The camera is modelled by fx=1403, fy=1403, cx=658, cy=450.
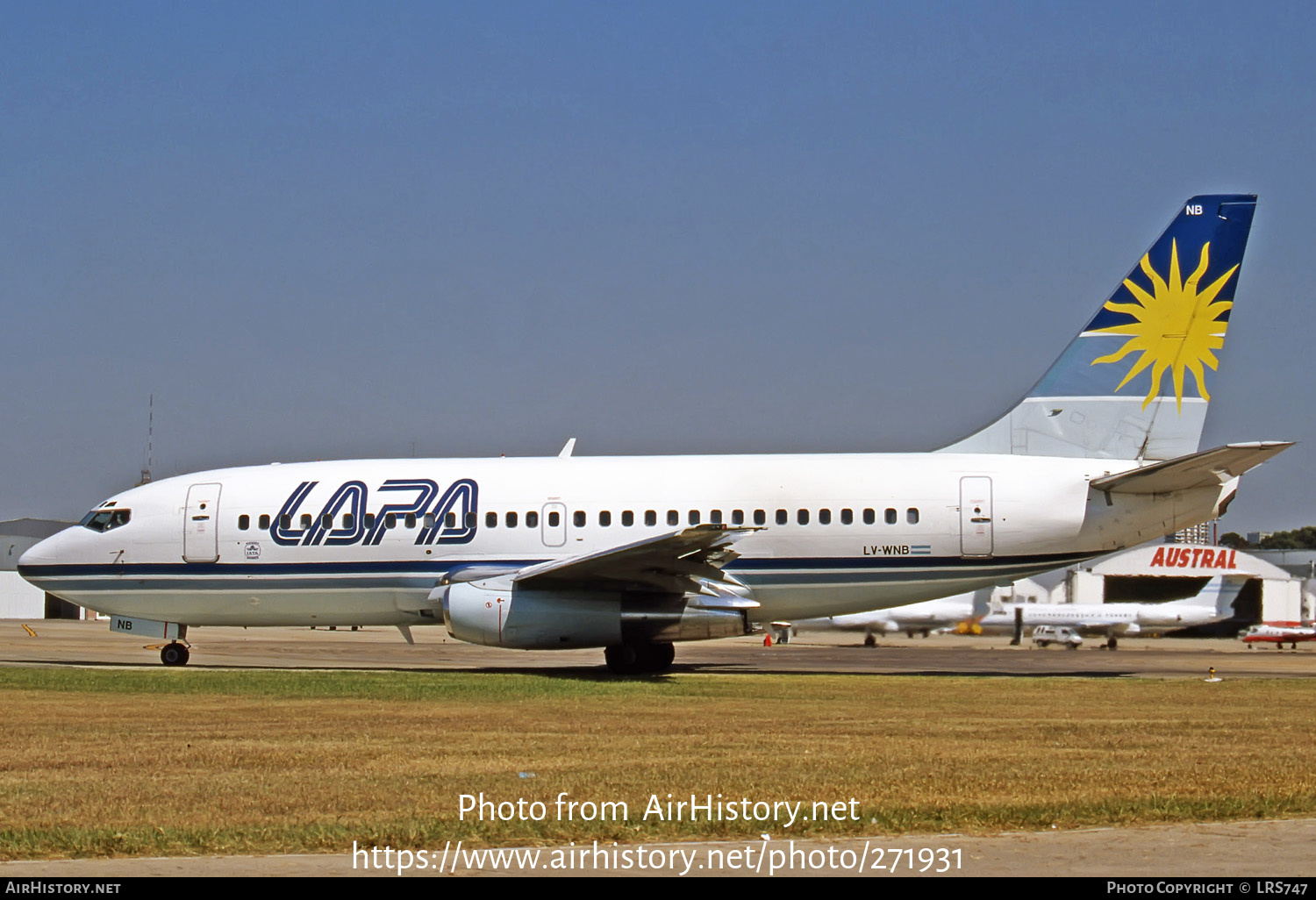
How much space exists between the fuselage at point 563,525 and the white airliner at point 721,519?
0.12ft

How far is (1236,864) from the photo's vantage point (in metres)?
7.26

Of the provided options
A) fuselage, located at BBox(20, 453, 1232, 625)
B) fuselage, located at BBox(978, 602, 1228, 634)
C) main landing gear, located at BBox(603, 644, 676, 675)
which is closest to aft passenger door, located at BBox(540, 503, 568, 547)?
fuselage, located at BBox(20, 453, 1232, 625)

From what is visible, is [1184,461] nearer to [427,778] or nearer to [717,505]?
[717,505]

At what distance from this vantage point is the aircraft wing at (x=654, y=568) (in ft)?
73.7

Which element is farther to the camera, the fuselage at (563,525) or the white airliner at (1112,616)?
the white airliner at (1112,616)

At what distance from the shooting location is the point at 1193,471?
2302 centimetres

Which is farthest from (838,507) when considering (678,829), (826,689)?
(678,829)

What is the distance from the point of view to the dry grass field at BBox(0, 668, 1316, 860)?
849cm

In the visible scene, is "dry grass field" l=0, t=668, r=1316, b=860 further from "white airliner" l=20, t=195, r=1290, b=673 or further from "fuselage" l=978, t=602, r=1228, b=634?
"fuselage" l=978, t=602, r=1228, b=634

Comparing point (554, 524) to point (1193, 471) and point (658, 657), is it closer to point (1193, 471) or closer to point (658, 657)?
point (658, 657)

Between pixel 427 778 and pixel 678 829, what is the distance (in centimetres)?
310

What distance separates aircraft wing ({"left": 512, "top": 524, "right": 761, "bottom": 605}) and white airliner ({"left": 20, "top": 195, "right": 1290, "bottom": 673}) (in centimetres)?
5

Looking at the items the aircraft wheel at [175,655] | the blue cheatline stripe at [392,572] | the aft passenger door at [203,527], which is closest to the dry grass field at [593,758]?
the blue cheatline stripe at [392,572]

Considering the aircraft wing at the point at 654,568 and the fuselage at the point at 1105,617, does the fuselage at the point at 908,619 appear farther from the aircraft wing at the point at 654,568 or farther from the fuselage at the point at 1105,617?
the aircraft wing at the point at 654,568
